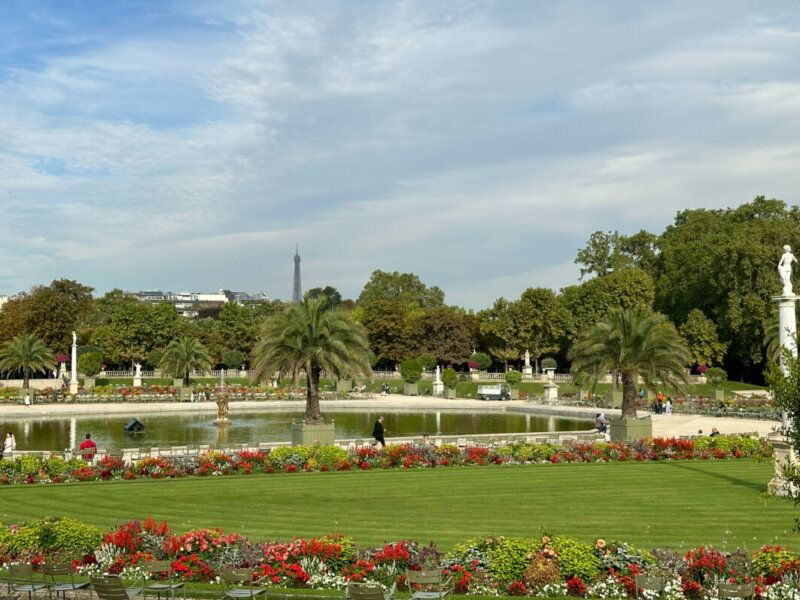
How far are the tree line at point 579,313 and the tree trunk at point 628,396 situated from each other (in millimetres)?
33656

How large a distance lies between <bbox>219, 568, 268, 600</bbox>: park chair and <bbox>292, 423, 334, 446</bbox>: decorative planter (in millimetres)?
15236

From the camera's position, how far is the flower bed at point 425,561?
35.9 feet

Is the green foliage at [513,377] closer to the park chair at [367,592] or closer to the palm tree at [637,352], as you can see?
the palm tree at [637,352]

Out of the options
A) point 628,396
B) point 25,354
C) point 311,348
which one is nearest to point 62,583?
point 311,348

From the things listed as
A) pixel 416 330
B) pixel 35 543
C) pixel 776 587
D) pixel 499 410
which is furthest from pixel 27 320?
pixel 776 587

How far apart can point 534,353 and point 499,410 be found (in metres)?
26.7

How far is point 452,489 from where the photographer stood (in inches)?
796

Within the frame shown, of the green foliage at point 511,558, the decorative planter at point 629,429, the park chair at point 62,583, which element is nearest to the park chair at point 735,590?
the green foliage at point 511,558

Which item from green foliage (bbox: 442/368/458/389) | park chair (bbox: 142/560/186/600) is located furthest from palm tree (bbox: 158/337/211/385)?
park chair (bbox: 142/560/186/600)

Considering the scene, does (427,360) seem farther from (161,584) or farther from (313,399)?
(161,584)

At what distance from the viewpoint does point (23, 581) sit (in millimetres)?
11117

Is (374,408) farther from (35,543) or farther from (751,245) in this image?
(35,543)

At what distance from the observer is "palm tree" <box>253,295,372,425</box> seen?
3030cm

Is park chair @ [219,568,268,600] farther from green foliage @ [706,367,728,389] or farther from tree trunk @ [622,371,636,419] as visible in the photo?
green foliage @ [706,367,728,389]
